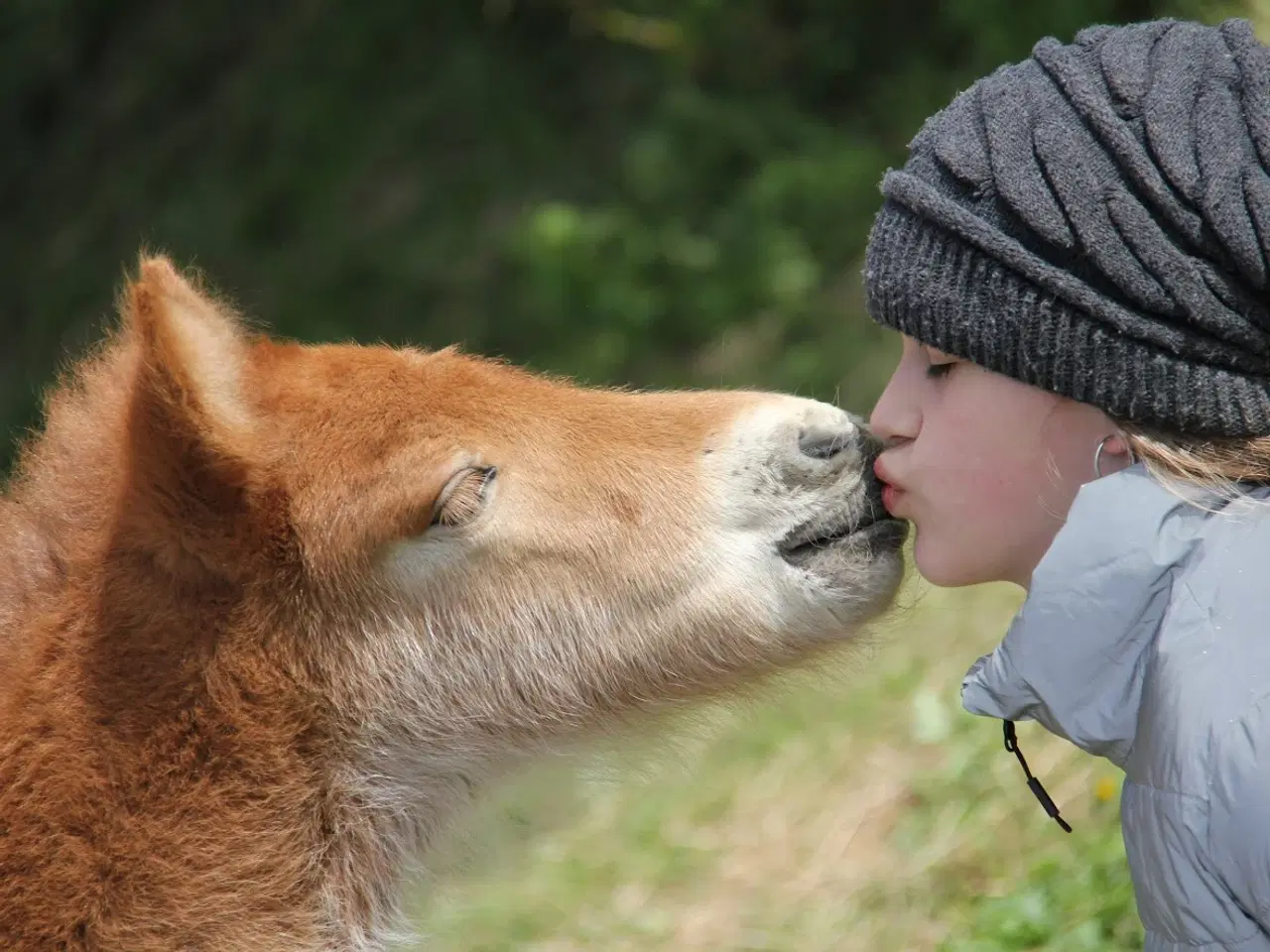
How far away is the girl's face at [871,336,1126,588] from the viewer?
251 cm

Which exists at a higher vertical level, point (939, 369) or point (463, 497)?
point (939, 369)

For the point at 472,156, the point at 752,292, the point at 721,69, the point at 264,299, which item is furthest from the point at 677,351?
the point at 264,299

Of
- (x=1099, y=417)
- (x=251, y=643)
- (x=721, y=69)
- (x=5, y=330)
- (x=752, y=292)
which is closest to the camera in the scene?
(x=1099, y=417)

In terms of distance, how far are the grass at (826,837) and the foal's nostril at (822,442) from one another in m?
0.42

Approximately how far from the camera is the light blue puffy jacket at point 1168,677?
2086 millimetres

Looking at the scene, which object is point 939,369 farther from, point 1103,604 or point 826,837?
point 826,837

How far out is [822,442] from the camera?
282 cm

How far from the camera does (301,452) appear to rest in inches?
108

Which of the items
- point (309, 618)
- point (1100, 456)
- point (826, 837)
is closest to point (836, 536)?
point (1100, 456)

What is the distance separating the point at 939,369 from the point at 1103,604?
564 millimetres

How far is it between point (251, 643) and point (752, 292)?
4.63m

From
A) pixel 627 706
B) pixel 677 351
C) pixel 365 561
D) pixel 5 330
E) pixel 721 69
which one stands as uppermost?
pixel 721 69

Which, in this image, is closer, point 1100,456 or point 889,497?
point 1100,456

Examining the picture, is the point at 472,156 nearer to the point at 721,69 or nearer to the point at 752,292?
the point at 721,69
